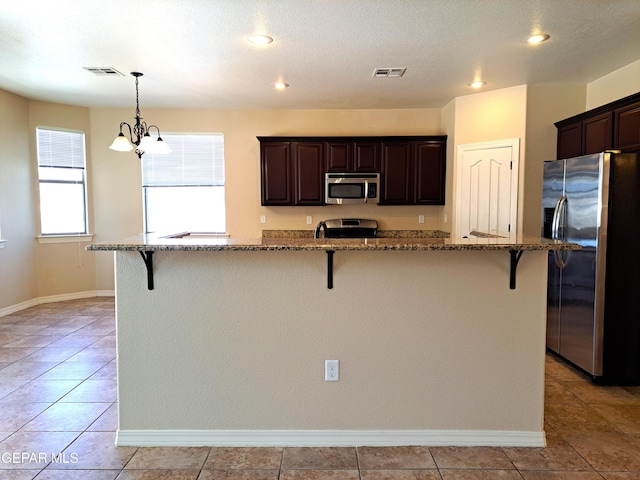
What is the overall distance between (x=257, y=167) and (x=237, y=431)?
3.97 metres

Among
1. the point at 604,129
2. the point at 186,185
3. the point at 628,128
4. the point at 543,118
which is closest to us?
the point at 628,128

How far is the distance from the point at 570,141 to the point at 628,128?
33.0 inches

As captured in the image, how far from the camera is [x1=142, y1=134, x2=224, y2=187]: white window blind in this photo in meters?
5.61

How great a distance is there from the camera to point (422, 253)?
7.18 feet

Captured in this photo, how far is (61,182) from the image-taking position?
550cm

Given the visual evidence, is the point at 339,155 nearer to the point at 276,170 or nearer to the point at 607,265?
the point at 276,170

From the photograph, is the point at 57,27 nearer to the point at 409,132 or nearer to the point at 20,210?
the point at 20,210

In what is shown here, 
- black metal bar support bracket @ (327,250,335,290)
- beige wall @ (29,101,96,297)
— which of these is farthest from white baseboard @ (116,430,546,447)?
beige wall @ (29,101,96,297)

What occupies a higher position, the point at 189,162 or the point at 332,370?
the point at 189,162

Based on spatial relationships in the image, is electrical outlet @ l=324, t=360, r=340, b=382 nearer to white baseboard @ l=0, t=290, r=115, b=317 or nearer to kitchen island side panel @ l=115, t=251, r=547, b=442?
kitchen island side panel @ l=115, t=251, r=547, b=442

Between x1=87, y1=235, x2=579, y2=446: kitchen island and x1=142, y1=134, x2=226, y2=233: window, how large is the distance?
140 inches

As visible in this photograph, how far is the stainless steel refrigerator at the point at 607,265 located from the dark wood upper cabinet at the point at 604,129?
13.5 inches
